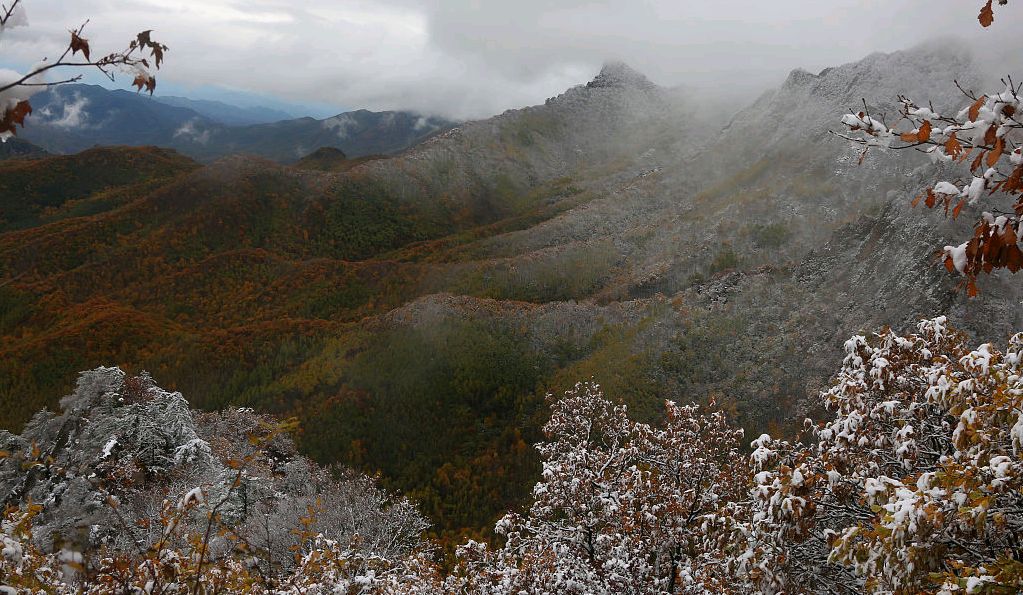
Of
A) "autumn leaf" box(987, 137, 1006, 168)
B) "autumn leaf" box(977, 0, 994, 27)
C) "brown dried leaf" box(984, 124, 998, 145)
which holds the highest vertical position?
"autumn leaf" box(977, 0, 994, 27)

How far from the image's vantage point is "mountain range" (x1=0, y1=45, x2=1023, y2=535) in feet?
132

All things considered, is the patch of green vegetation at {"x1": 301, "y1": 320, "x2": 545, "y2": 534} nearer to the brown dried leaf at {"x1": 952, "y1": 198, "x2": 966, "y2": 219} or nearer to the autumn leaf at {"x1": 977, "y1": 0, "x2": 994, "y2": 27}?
the brown dried leaf at {"x1": 952, "y1": 198, "x2": 966, "y2": 219}

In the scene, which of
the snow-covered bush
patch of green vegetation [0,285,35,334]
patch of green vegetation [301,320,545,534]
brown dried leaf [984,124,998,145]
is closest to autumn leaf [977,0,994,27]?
brown dried leaf [984,124,998,145]

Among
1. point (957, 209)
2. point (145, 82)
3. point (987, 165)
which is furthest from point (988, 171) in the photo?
point (145, 82)

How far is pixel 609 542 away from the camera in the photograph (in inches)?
500

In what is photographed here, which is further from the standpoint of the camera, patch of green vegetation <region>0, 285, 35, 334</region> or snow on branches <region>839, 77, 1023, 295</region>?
patch of green vegetation <region>0, 285, 35, 334</region>

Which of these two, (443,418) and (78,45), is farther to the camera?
(443,418)

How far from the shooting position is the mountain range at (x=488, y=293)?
40281 mm

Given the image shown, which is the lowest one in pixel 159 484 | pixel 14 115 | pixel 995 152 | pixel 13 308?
pixel 159 484

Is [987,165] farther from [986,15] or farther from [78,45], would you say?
[78,45]

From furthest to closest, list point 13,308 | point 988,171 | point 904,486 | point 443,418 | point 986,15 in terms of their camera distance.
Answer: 1. point 13,308
2. point 443,418
3. point 904,486
4. point 988,171
5. point 986,15

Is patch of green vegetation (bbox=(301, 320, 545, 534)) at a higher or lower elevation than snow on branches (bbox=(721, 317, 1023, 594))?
lower

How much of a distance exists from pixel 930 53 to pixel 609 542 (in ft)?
316

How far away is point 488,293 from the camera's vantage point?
3162 inches
